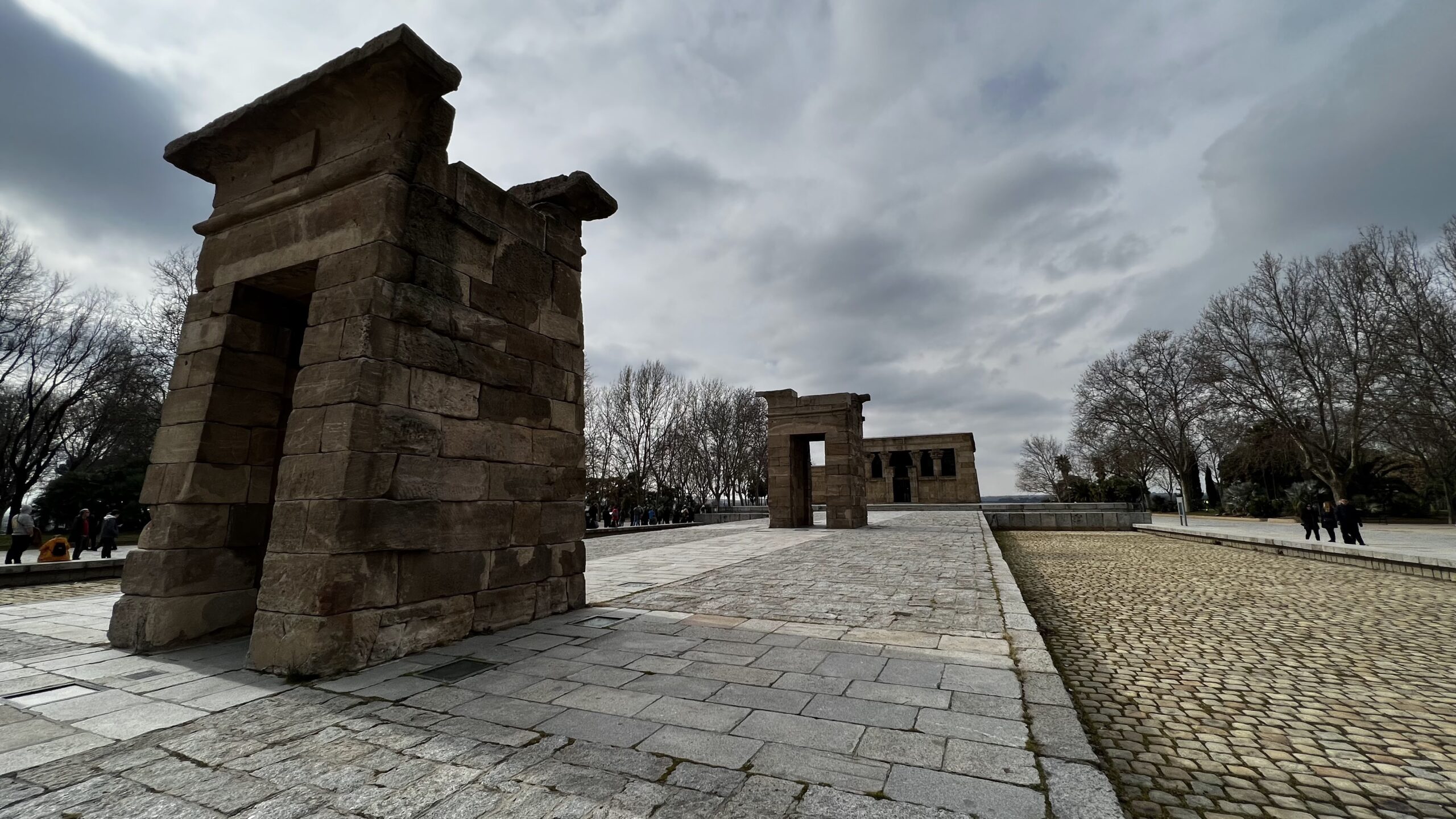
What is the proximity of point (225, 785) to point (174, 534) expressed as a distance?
10.8ft

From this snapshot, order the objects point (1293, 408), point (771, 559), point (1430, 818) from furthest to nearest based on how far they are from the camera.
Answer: point (1293, 408)
point (771, 559)
point (1430, 818)

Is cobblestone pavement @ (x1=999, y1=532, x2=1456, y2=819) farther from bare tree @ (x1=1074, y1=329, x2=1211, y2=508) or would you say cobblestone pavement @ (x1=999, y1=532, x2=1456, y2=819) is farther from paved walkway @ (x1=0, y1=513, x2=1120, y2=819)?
bare tree @ (x1=1074, y1=329, x2=1211, y2=508)

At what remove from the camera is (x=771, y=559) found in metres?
10.4

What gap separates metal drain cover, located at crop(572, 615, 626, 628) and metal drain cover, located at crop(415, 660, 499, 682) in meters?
1.23

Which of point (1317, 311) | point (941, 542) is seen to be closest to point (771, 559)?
point (941, 542)

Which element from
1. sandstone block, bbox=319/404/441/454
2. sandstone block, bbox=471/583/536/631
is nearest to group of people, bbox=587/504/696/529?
sandstone block, bbox=471/583/536/631

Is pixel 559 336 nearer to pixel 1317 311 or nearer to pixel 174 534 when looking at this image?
pixel 174 534

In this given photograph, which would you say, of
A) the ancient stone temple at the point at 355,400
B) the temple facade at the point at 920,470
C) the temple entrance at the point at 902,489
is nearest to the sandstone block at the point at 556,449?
the ancient stone temple at the point at 355,400

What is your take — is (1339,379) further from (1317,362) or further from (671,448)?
(671,448)

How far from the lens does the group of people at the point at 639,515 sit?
28688mm

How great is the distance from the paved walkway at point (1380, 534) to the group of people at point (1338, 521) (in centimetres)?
27

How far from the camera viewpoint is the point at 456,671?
12.9 ft

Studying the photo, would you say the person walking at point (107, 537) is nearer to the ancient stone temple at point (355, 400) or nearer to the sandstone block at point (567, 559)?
the ancient stone temple at point (355, 400)

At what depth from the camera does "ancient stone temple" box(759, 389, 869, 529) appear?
18.3 meters
